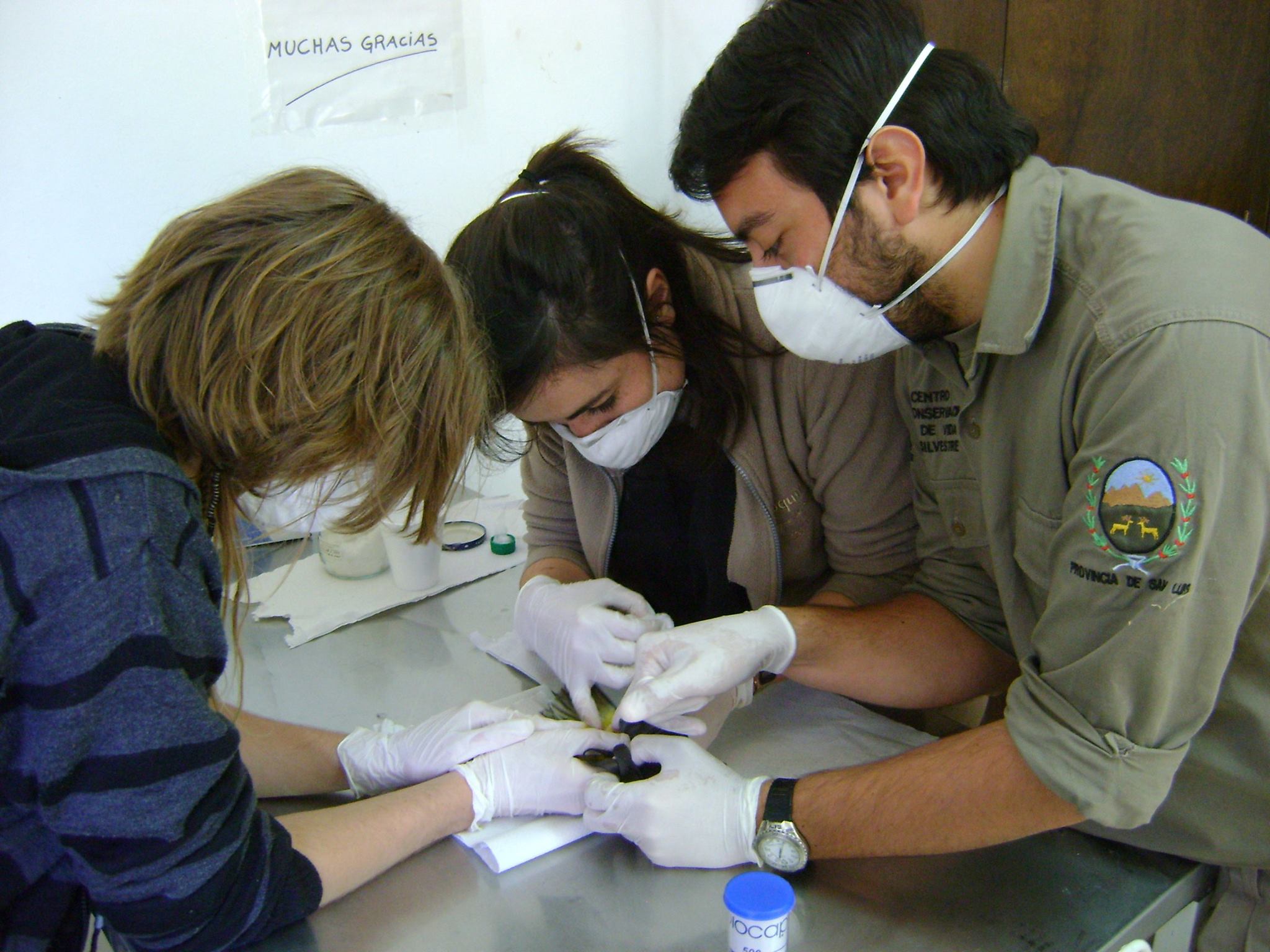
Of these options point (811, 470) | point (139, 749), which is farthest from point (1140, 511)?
point (139, 749)

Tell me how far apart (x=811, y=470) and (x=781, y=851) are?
57cm

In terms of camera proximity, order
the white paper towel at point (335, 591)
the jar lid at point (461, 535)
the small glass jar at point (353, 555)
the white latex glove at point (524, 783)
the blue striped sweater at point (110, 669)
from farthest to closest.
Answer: the jar lid at point (461, 535) → the small glass jar at point (353, 555) → the white paper towel at point (335, 591) → the white latex glove at point (524, 783) → the blue striped sweater at point (110, 669)

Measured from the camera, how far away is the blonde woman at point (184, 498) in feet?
2.33

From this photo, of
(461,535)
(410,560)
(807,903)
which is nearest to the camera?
(807,903)

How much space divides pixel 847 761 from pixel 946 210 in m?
0.67

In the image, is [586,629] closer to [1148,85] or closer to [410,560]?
[410,560]

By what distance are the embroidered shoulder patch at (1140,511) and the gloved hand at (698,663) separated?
489mm

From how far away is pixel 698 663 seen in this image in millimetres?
1186

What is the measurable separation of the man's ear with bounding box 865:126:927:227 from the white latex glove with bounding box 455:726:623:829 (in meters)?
0.73

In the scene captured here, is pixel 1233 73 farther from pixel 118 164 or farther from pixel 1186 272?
pixel 118 164

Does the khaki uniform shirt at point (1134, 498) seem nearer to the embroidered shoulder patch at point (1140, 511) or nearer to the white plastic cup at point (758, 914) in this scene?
the embroidered shoulder patch at point (1140, 511)

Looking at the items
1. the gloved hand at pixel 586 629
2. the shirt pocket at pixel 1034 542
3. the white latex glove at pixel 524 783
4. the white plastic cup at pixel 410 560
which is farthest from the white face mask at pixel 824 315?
the white plastic cup at pixel 410 560

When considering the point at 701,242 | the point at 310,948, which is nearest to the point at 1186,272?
the point at 701,242

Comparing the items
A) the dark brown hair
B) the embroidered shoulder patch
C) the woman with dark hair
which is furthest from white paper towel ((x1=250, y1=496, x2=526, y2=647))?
the embroidered shoulder patch
